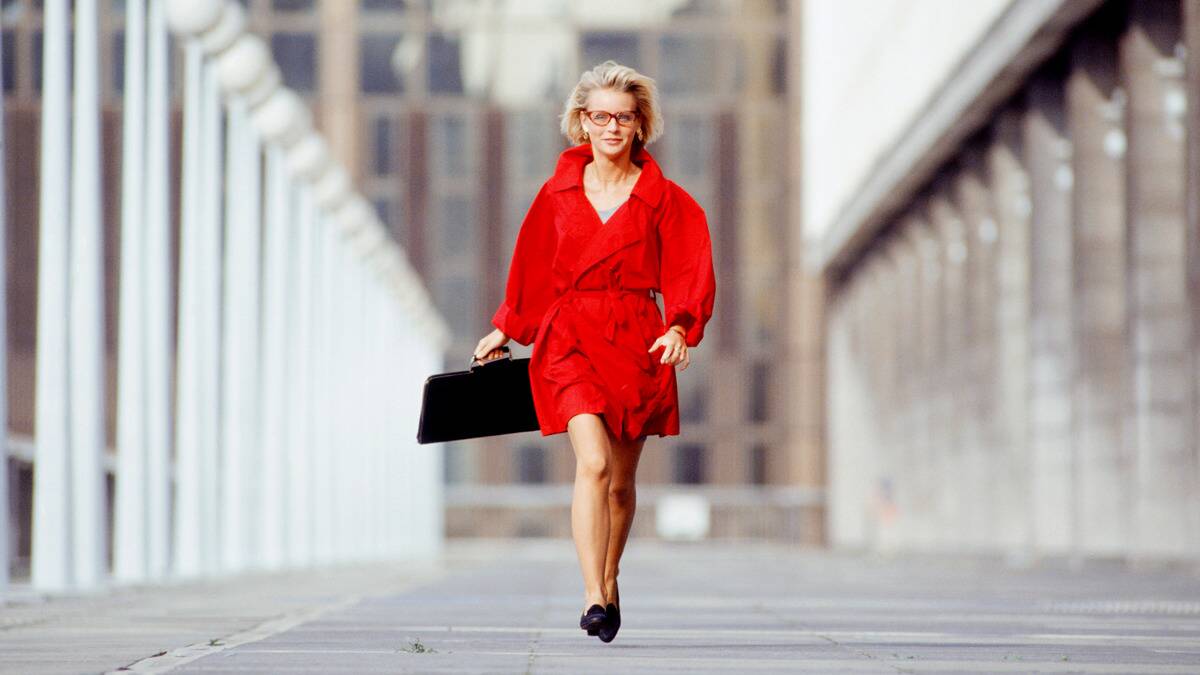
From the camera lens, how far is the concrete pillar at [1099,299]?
2812 cm

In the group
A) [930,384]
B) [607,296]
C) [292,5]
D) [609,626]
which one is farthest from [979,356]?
[609,626]

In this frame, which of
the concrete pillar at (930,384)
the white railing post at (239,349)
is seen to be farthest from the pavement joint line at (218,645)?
the concrete pillar at (930,384)

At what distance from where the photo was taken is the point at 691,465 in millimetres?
60156

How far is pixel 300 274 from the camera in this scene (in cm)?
3347

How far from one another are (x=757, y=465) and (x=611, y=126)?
172 ft

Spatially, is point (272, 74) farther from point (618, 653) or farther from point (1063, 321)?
point (618, 653)

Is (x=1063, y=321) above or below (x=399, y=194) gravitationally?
below

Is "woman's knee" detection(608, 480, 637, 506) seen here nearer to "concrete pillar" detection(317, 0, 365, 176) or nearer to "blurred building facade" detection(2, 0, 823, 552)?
"blurred building facade" detection(2, 0, 823, 552)

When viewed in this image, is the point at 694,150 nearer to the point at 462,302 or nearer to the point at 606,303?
the point at 462,302

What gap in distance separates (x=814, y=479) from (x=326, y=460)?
25244 mm

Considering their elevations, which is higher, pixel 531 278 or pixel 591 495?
pixel 531 278

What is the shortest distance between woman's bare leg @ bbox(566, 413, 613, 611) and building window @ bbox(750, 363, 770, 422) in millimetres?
52546

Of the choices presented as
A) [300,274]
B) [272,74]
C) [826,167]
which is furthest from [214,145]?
[826,167]

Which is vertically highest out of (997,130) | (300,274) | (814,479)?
(997,130)
